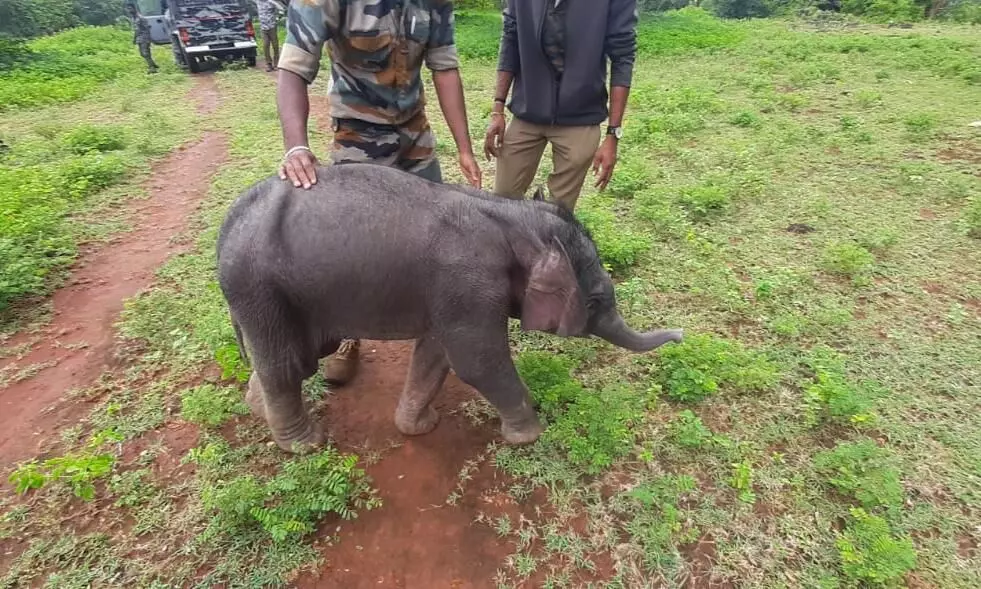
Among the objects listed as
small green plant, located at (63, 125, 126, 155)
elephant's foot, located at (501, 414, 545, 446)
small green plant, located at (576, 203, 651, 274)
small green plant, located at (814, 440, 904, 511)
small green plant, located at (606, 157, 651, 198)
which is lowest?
small green plant, located at (814, 440, 904, 511)

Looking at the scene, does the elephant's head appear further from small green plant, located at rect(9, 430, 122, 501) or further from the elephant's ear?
small green plant, located at rect(9, 430, 122, 501)

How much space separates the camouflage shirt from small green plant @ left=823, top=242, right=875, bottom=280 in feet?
12.8

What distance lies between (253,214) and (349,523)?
1.65 m

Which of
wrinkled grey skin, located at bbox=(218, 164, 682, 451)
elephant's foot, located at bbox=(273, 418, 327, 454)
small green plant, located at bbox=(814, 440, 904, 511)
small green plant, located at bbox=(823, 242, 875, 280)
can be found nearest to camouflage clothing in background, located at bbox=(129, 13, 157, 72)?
elephant's foot, located at bbox=(273, 418, 327, 454)

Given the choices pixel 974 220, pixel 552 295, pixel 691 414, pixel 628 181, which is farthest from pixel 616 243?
pixel 974 220

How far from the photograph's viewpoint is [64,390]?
12.8 feet

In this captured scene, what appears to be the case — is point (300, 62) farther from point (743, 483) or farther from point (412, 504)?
point (743, 483)

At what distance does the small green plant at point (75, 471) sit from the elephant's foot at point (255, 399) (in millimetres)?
728

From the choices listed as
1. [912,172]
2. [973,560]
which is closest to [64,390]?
[973,560]

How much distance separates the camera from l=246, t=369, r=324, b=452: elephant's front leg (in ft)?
10.00

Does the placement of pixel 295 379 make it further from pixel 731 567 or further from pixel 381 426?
pixel 731 567

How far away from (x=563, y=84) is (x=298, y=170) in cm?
210

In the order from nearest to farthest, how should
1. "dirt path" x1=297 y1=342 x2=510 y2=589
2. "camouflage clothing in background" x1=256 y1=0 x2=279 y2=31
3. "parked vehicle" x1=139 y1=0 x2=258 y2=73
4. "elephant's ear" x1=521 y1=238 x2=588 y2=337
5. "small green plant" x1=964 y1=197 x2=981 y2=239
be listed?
"dirt path" x1=297 y1=342 x2=510 y2=589
"elephant's ear" x1=521 y1=238 x2=588 y2=337
"small green plant" x1=964 y1=197 x2=981 y2=239
"camouflage clothing in background" x1=256 y1=0 x2=279 y2=31
"parked vehicle" x1=139 y1=0 x2=258 y2=73

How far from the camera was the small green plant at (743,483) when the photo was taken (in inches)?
122
